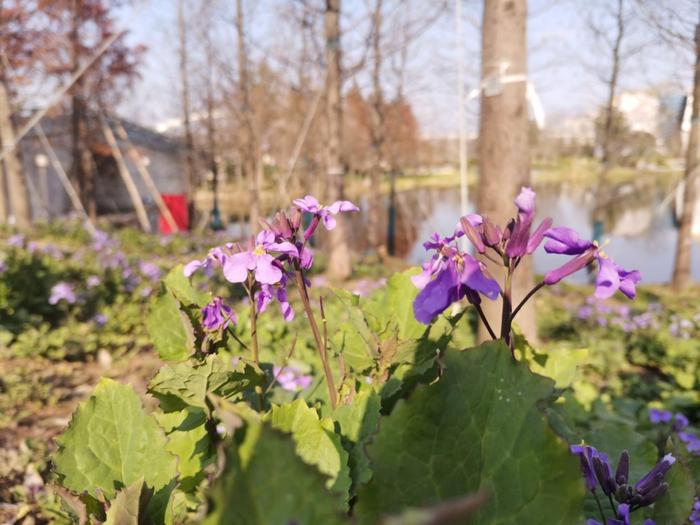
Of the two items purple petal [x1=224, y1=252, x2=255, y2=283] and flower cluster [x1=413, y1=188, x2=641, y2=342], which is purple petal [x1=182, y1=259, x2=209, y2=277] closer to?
purple petal [x1=224, y1=252, x2=255, y2=283]

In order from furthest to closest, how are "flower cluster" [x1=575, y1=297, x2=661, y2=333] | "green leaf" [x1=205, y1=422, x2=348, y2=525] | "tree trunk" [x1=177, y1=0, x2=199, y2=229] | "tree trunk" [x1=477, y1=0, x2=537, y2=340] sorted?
"tree trunk" [x1=177, y1=0, x2=199, y2=229]
"flower cluster" [x1=575, y1=297, x2=661, y2=333]
"tree trunk" [x1=477, y1=0, x2=537, y2=340]
"green leaf" [x1=205, y1=422, x2=348, y2=525]

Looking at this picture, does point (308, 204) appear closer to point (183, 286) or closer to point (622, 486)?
point (183, 286)

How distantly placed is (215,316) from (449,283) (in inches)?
18.2

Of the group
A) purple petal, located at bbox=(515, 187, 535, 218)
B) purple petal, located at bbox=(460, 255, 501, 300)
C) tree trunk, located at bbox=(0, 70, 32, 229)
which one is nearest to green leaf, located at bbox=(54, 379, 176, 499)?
purple petal, located at bbox=(460, 255, 501, 300)

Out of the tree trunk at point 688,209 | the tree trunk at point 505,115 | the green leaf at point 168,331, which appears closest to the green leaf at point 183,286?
the green leaf at point 168,331

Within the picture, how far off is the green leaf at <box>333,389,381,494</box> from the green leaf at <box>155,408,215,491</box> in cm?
25

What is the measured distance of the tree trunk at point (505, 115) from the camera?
3.27 m

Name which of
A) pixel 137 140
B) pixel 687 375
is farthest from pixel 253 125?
pixel 137 140

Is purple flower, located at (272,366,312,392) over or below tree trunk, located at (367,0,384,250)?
below

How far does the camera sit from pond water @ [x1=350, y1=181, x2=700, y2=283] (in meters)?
13.5

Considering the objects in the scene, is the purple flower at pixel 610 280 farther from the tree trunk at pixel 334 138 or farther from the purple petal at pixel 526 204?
the tree trunk at pixel 334 138

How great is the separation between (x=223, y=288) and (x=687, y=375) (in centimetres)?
410

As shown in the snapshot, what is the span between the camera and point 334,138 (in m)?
8.26

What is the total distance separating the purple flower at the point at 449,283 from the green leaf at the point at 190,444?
1.43ft
